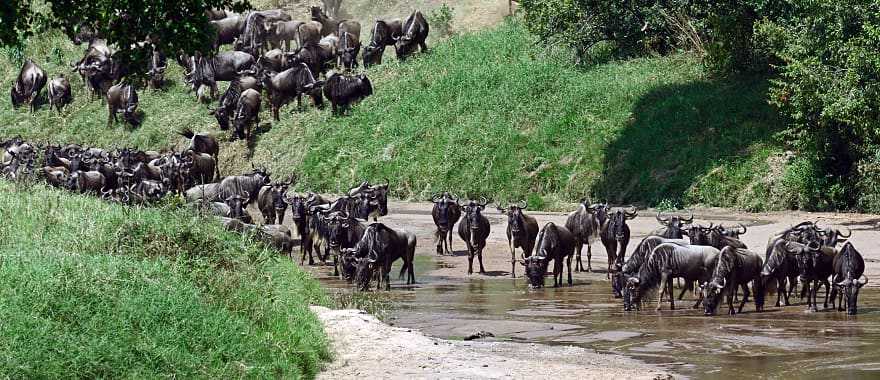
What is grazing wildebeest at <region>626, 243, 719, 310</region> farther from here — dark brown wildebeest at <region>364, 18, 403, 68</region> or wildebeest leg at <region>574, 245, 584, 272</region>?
dark brown wildebeest at <region>364, 18, 403, 68</region>

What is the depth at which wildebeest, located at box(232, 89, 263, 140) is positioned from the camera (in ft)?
144

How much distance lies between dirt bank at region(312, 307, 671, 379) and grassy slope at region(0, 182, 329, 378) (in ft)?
1.57

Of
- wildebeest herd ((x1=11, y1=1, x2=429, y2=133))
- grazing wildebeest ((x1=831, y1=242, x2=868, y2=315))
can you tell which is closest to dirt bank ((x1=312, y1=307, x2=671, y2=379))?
grazing wildebeest ((x1=831, y1=242, x2=868, y2=315))

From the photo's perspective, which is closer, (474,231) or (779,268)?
(779,268)

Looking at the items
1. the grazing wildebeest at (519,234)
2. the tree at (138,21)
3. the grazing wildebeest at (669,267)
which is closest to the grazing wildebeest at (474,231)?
the grazing wildebeest at (519,234)

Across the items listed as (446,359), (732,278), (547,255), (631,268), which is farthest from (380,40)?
(446,359)

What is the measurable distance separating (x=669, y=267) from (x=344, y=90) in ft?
89.2

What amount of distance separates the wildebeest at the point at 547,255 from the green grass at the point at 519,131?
9.68 m

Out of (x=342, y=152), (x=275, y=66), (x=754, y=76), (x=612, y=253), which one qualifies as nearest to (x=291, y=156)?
(x=342, y=152)

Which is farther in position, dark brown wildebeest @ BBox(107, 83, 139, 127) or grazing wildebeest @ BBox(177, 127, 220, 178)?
dark brown wildebeest @ BBox(107, 83, 139, 127)

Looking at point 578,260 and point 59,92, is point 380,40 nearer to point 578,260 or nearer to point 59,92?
point 59,92

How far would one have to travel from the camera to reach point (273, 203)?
1201 inches

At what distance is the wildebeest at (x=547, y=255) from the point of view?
69.6 ft

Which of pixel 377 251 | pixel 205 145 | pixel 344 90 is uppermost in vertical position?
pixel 344 90
